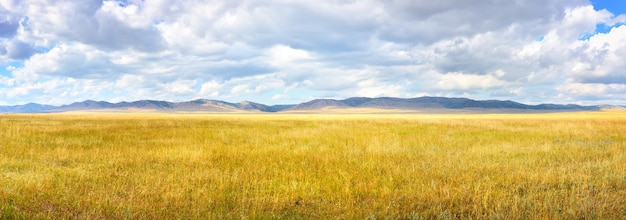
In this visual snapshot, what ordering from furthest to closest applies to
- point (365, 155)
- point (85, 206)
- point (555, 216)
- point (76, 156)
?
point (365, 155), point (76, 156), point (85, 206), point (555, 216)

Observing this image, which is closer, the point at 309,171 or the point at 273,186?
the point at 273,186

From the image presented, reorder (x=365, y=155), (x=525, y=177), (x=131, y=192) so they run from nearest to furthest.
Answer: (x=131, y=192)
(x=525, y=177)
(x=365, y=155)

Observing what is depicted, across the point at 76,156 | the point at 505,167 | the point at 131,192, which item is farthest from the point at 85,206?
the point at 505,167

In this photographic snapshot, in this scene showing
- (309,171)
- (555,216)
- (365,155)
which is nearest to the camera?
(555,216)

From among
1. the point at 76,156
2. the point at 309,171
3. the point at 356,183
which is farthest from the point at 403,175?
the point at 76,156

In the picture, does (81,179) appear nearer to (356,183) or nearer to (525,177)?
(356,183)

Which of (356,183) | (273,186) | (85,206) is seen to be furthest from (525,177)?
(85,206)

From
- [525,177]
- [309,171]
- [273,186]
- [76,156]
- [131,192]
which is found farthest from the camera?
→ [76,156]

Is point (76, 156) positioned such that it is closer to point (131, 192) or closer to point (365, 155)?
point (131, 192)

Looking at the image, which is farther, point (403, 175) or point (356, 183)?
point (403, 175)

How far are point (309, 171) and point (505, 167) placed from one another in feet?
19.8

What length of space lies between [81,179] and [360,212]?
23.1ft

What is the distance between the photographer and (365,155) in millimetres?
13711

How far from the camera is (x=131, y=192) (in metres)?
7.73
